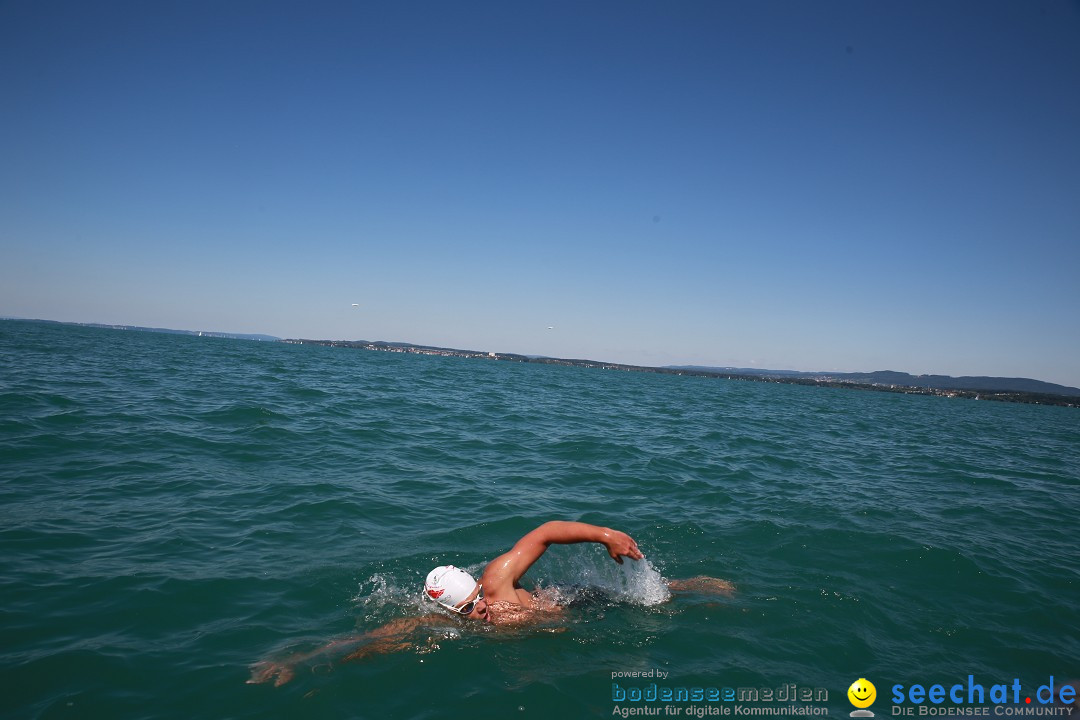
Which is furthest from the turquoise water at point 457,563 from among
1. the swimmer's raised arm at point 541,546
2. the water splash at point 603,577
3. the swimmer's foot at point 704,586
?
the swimmer's raised arm at point 541,546

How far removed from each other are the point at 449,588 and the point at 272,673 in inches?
77.6

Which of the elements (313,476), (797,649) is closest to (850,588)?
(797,649)

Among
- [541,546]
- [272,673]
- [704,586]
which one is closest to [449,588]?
[541,546]

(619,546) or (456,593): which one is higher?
(619,546)

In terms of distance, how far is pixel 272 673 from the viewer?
5023 millimetres

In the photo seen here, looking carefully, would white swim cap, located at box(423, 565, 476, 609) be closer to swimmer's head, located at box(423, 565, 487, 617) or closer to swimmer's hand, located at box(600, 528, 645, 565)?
swimmer's head, located at box(423, 565, 487, 617)

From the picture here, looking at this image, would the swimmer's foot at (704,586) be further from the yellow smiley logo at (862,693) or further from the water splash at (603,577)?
the yellow smiley logo at (862,693)

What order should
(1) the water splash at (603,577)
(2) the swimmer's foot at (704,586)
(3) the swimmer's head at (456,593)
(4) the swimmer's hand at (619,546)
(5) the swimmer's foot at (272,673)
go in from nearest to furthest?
1. (5) the swimmer's foot at (272,673)
2. (4) the swimmer's hand at (619,546)
3. (3) the swimmer's head at (456,593)
4. (1) the water splash at (603,577)
5. (2) the swimmer's foot at (704,586)

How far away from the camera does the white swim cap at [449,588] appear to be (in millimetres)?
6129

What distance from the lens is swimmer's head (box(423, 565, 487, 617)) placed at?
613 centimetres

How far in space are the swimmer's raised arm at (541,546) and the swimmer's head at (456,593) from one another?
0.20 m

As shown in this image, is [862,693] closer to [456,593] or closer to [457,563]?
[456,593]

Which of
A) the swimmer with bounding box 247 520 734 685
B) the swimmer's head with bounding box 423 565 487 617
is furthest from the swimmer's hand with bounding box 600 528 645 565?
the swimmer's head with bounding box 423 565 487 617

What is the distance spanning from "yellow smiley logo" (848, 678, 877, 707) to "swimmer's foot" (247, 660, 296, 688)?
19.0ft
